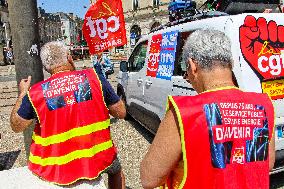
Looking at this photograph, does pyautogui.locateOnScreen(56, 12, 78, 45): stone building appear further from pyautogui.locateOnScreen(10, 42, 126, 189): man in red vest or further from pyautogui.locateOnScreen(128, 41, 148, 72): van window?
pyautogui.locateOnScreen(10, 42, 126, 189): man in red vest

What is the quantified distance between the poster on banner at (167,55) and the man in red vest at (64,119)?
7.38 ft

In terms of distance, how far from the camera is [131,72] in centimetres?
671

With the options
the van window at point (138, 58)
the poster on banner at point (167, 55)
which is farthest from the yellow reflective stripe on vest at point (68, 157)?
the van window at point (138, 58)

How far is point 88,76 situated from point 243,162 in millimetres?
1255

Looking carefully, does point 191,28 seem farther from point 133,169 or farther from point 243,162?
point 243,162

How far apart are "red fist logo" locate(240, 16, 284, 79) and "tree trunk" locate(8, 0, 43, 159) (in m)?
1.94

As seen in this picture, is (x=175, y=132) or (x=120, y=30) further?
(x=120, y=30)

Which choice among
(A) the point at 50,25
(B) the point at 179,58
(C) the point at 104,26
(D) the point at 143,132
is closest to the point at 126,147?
(D) the point at 143,132

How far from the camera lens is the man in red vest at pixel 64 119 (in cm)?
218

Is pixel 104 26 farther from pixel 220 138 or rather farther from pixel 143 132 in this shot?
pixel 220 138

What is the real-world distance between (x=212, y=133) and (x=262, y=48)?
2.09m

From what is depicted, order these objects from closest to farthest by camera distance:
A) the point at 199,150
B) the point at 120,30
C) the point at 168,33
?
1. the point at 199,150
2. the point at 168,33
3. the point at 120,30

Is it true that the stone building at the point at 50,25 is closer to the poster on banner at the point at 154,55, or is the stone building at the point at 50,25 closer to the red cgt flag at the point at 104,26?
the red cgt flag at the point at 104,26

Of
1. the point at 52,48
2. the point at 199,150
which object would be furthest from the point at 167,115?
the point at 52,48
